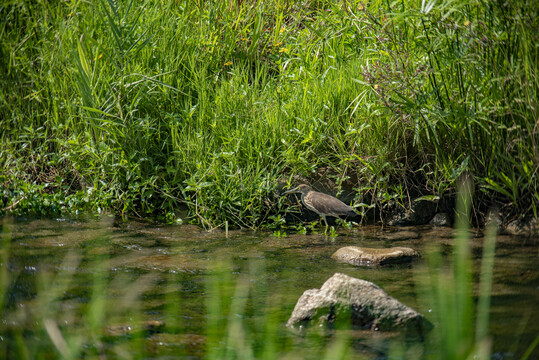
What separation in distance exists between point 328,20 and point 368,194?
2.55 m

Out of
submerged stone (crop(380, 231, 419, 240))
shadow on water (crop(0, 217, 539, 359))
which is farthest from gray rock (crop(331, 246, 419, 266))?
submerged stone (crop(380, 231, 419, 240))

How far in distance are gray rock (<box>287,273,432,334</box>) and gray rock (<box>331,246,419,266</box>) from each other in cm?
129

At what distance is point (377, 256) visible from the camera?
5.14 metres

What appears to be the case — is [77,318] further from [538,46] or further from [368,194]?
[538,46]

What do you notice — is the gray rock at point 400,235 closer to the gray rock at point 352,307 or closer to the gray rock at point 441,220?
the gray rock at point 441,220

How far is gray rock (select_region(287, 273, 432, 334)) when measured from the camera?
3734 millimetres

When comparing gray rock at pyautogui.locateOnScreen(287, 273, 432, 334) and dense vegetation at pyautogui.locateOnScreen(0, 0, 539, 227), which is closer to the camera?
gray rock at pyautogui.locateOnScreen(287, 273, 432, 334)

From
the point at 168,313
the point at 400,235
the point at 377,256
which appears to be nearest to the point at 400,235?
the point at 400,235

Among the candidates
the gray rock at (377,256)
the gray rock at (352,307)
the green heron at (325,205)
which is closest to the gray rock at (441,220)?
the green heron at (325,205)

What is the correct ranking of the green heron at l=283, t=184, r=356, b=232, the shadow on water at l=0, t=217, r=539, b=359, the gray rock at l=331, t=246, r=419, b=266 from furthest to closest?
the green heron at l=283, t=184, r=356, b=232, the gray rock at l=331, t=246, r=419, b=266, the shadow on water at l=0, t=217, r=539, b=359

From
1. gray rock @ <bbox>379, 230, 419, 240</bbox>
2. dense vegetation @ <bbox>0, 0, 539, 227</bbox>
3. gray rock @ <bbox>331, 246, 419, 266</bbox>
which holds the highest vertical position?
dense vegetation @ <bbox>0, 0, 539, 227</bbox>

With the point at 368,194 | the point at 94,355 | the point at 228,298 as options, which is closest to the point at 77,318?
the point at 94,355

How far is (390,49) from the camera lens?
6.48 meters

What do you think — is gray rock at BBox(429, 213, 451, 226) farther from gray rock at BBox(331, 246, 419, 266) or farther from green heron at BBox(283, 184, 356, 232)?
gray rock at BBox(331, 246, 419, 266)
